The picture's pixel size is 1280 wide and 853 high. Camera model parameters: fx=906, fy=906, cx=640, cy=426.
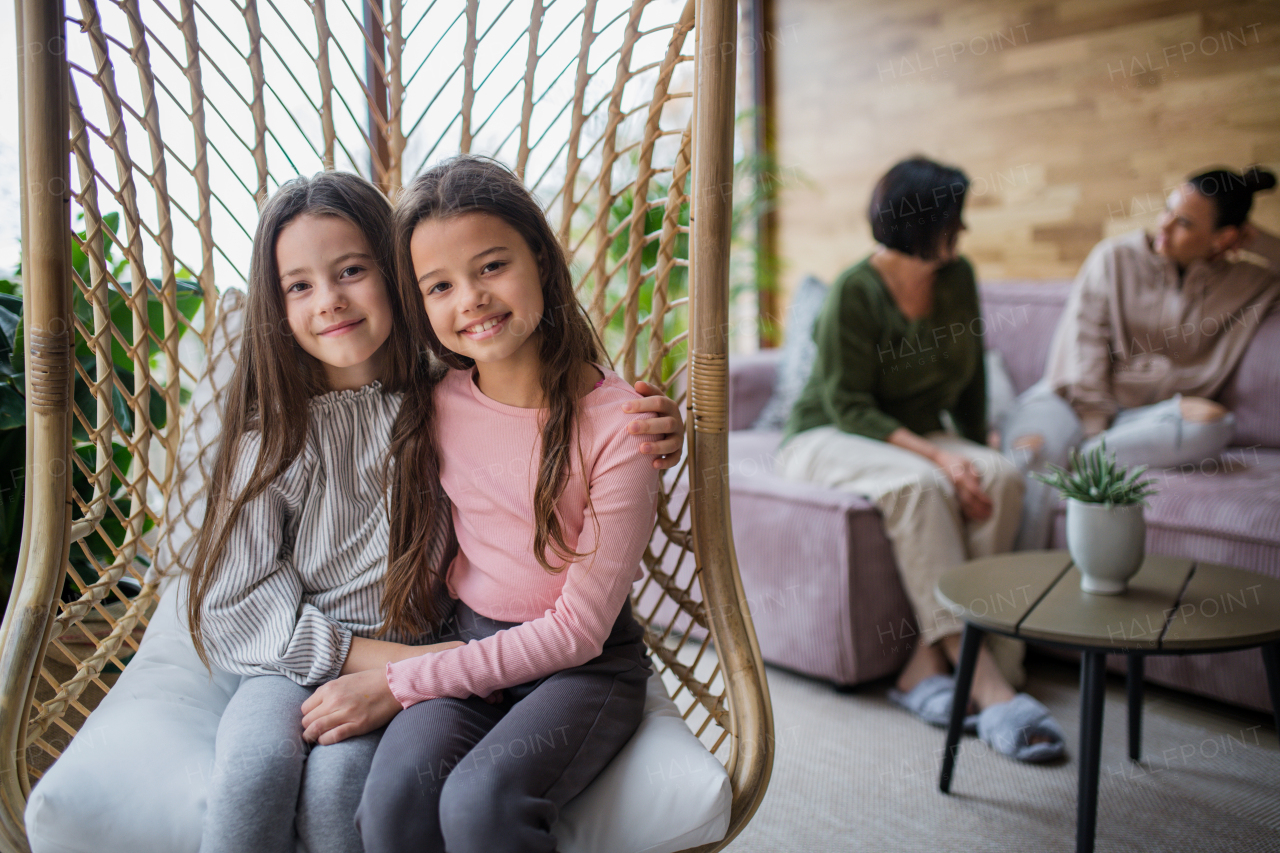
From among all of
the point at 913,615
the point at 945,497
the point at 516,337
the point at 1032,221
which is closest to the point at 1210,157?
the point at 1032,221

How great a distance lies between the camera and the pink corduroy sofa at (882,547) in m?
1.64

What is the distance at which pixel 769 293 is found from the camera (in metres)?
3.66

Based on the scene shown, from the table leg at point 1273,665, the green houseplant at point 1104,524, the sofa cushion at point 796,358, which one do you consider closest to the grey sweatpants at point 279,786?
the green houseplant at point 1104,524

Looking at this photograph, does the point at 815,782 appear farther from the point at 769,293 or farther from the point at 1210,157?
the point at 769,293

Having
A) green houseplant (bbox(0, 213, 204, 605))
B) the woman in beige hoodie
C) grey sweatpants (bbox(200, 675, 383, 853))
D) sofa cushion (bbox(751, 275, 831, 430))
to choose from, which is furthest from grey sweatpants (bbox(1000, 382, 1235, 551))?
green houseplant (bbox(0, 213, 204, 605))

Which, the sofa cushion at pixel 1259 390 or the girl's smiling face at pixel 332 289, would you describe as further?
the sofa cushion at pixel 1259 390

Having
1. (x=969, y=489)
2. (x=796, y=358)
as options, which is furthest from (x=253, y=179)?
(x=796, y=358)

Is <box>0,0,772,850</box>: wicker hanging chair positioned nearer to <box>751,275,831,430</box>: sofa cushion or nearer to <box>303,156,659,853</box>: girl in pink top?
<box>303,156,659,853</box>: girl in pink top

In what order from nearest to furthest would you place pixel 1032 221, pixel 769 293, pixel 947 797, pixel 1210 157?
pixel 947 797 < pixel 1210 157 < pixel 1032 221 < pixel 769 293

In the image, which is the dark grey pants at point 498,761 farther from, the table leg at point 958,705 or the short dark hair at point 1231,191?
the short dark hair at point 1231,191

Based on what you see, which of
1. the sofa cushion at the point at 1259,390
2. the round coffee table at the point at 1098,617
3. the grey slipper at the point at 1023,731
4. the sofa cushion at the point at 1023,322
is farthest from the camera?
the sofa cushion at the point at 1023,322

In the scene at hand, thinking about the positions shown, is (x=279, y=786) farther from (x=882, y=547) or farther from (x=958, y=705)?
(x=882, y=547)

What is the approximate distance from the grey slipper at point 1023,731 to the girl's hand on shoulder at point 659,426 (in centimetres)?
102

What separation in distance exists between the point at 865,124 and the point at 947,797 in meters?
2.47
